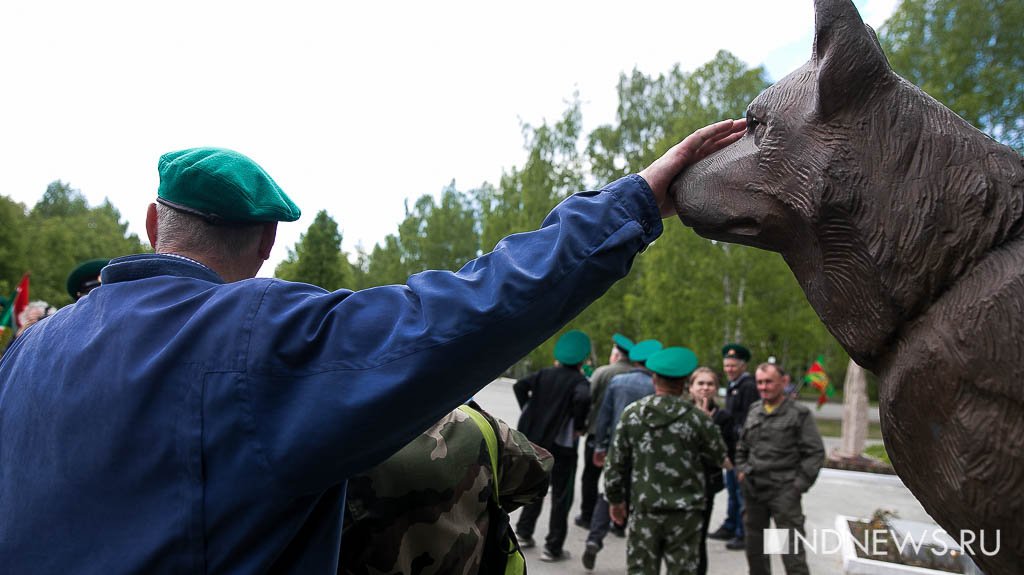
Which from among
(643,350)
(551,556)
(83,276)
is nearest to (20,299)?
(83,276)

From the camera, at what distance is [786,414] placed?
5.27 metres

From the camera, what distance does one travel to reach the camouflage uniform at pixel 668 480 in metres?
4.48

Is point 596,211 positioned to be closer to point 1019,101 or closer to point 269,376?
point 269,376

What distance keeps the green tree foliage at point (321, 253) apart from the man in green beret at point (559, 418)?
26870mm

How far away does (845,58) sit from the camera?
127 centimetres

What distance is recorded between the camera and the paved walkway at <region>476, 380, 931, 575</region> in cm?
603

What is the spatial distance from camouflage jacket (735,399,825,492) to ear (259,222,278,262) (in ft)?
15.4

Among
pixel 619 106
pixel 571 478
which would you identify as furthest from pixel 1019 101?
pixel 619 106

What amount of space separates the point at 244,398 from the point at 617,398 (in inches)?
223

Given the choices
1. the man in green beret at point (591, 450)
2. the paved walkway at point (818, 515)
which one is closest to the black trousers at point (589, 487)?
the man in green beret at point (591, 450)

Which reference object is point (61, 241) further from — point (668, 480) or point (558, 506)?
point (668, 480)

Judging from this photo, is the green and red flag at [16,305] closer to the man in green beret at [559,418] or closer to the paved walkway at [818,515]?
the man in green beret at [559,418]

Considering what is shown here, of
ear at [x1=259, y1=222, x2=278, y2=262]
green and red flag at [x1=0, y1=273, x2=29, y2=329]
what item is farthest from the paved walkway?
green and red flag at [x1=0, y1=273, x2=29, y2=329]

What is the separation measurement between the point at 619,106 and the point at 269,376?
2392cm
